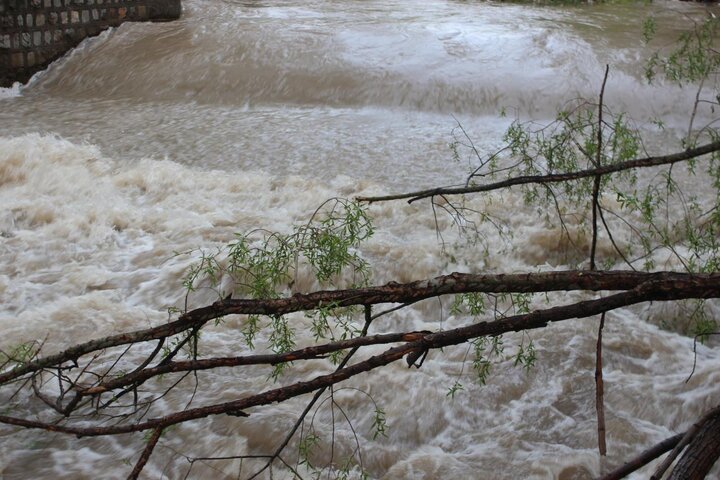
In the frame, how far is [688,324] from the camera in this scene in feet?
12.0

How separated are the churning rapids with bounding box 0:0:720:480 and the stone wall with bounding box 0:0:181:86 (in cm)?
21

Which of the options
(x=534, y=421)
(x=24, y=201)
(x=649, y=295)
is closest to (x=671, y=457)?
(x=649, y=295)

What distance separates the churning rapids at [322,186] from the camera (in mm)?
2967

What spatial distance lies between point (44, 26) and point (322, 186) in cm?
468

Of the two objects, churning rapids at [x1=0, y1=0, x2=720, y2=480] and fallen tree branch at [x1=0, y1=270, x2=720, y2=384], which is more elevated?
fallen tree branch at [x1=0, y1=270, x2=720, y2=384]

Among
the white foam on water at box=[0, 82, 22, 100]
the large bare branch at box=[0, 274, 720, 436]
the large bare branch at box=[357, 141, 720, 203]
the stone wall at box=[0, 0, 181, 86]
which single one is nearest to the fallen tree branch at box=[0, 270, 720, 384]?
the large bare branch at box=[0, 274, 720, 436]

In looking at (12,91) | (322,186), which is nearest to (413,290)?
(322,186)

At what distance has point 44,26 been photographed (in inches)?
320

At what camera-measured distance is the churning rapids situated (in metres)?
2.97

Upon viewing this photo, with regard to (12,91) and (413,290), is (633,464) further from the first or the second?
(12,91)

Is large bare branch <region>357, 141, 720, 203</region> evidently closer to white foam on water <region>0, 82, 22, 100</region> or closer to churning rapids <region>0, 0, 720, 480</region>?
churning rapids <region>0, 0, 720, 480</region>

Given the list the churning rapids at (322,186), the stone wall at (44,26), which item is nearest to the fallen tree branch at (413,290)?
the churning rapids at (322,186)

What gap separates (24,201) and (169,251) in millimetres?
1310

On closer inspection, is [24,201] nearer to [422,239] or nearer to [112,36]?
[422,239]
